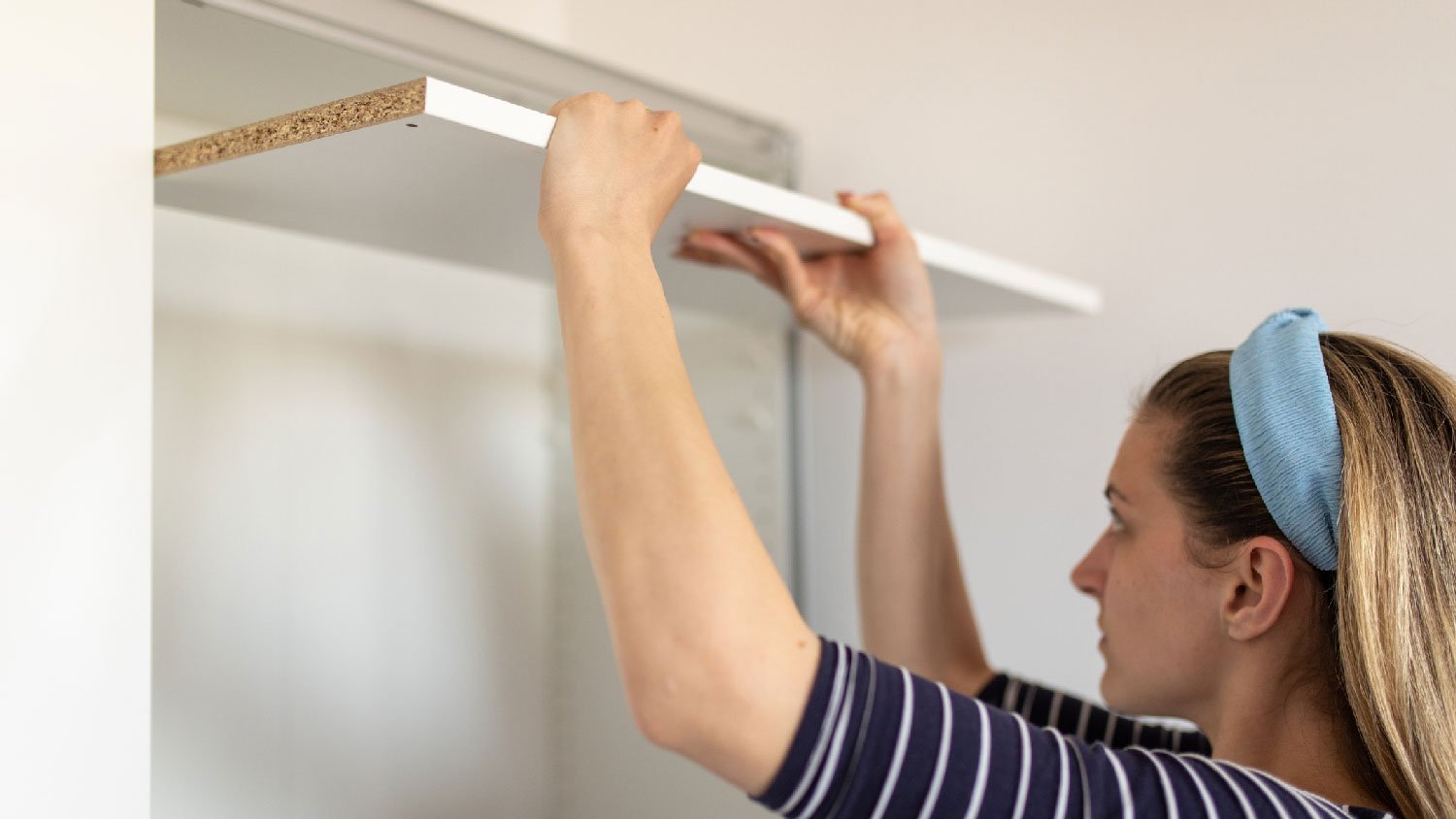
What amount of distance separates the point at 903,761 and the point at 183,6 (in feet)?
1.85

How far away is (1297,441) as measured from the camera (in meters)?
0.67

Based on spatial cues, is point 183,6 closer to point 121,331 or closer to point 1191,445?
point 121,331

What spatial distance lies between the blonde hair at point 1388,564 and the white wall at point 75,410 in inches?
23.5

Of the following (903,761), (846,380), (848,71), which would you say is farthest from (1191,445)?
(848,71)

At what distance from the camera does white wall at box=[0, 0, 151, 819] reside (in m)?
0.58

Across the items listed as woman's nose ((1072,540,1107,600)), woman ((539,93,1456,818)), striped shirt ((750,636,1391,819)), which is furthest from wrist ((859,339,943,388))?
striped shirt ((750,636,1391,819))

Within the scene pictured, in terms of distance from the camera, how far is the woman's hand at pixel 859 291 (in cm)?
90

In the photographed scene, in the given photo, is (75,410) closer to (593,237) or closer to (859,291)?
(593,237)

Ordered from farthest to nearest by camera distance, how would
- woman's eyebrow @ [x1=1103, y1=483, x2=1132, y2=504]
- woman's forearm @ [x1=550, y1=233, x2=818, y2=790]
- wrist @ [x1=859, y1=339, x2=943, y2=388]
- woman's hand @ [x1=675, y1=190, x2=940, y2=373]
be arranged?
wrist @ [x1=859, y1=339, x2=943, y2=388] → woman's hand @ [x1=675, y1=190, x2=940, y2=373] → woman's eyebrow @ [x1=1103, y1=483, x2=1132, y2=504] → woman's forearm @ [x1=550, y1=233, x2=818, y2=790]

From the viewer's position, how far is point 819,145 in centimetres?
125

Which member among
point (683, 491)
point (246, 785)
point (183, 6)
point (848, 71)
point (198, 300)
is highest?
point (848, 71)

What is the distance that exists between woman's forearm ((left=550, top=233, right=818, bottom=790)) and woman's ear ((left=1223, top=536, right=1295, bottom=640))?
299 millimetres

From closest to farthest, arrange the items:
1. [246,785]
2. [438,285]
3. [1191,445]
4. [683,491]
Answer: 1. [683,491]
2. [1191,445]
3. [246,785]
4. [438,285]

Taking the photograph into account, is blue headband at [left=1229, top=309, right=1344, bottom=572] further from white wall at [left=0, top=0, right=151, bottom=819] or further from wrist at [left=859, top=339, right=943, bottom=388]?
white wall at [left=0, top=0, right=151, bottom=819]
